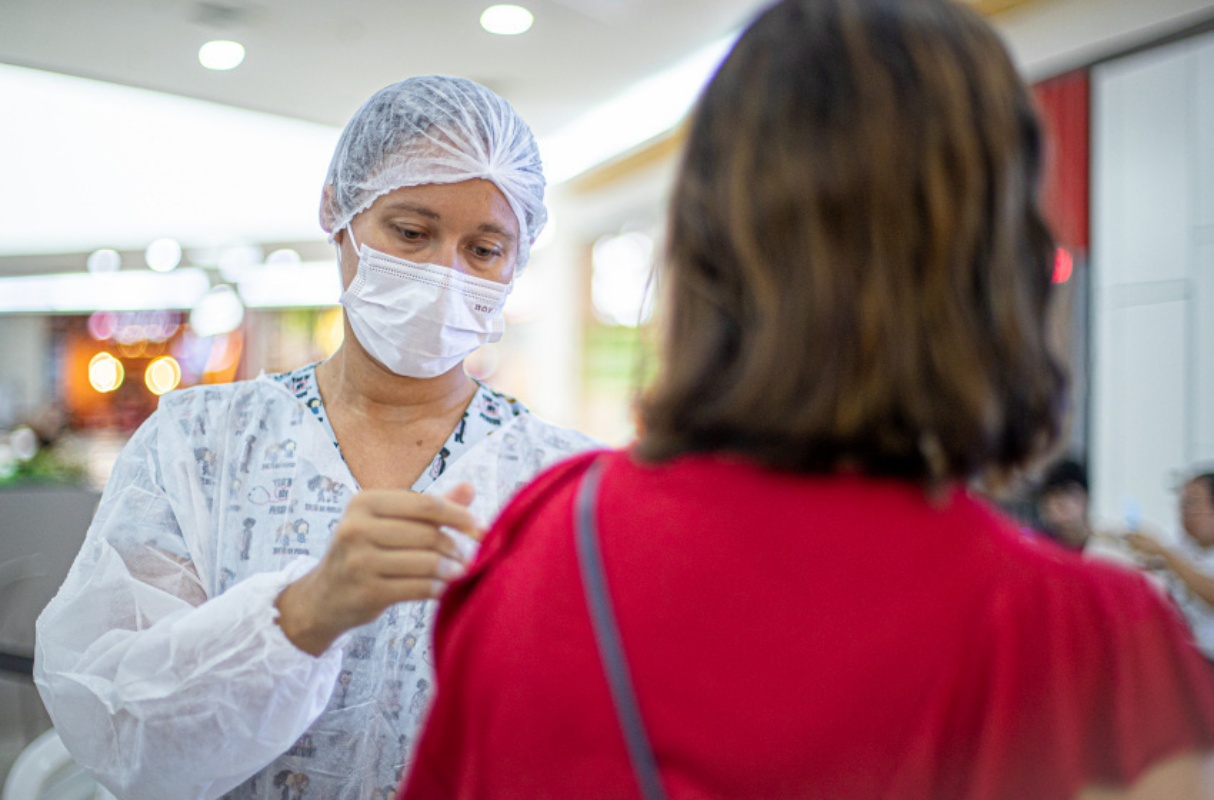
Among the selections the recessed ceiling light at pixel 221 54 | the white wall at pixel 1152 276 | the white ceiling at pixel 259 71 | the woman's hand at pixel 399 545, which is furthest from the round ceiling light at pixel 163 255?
the woman's hand at pixel 399 545

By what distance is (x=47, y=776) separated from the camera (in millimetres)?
1696

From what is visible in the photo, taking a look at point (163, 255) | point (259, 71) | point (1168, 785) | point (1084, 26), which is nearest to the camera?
point (1168, 785)

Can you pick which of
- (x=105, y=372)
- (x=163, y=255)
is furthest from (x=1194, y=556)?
(x=105, y=372)

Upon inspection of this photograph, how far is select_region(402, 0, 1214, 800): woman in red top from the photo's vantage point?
1.79ft

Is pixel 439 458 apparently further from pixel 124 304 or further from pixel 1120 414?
pixel 124 304

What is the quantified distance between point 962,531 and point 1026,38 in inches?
170

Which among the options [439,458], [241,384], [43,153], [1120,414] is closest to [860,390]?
[439,458]

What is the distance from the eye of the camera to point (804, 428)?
56 cm

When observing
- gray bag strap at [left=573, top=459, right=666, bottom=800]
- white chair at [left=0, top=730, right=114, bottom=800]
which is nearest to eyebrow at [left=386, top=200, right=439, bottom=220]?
gray bag strap at [left=573, top=459, right=666, bottom=800]

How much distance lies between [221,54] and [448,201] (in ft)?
2.54

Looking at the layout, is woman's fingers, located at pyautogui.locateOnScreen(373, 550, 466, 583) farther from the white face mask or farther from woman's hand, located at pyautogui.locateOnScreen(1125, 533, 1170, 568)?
woman's hand, located at pyautogui.locateOnScreen(1125, 533, 1170, 568)

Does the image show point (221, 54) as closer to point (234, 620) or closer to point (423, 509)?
point (234, 620)

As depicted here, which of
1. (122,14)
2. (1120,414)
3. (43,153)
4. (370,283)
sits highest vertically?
(43,153)

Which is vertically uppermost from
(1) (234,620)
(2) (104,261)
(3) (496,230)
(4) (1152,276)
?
(2) (104,261)
